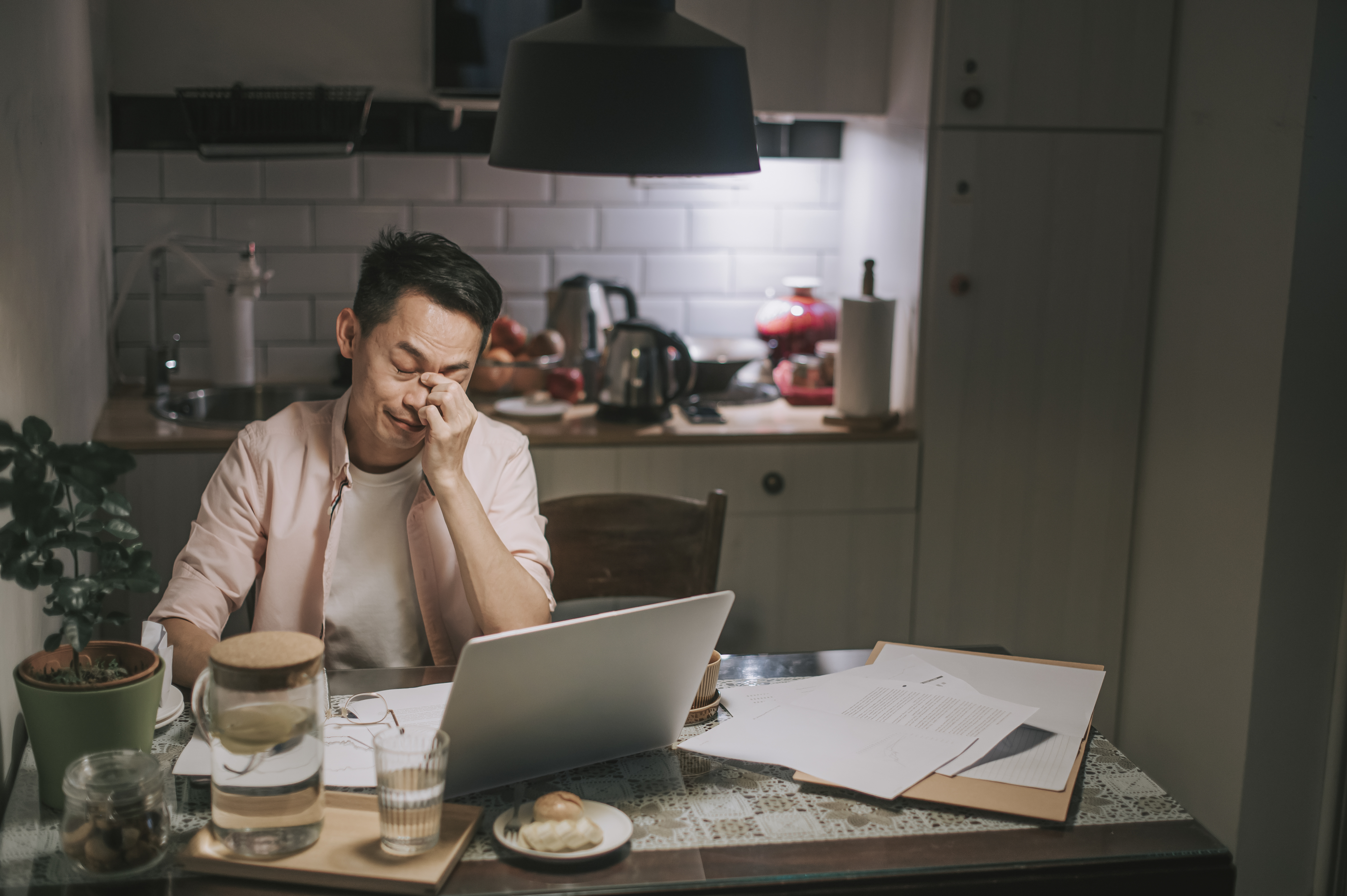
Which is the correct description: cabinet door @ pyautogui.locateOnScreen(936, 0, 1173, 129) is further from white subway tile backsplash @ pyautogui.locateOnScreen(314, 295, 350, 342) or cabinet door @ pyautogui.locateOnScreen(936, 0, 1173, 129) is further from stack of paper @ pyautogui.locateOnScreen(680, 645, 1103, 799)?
white subway tile backsplash @ pyautogui.locateOnScreen(314, 295, 350, 342)

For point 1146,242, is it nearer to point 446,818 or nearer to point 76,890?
point 446,818

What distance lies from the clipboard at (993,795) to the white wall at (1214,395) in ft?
4.31

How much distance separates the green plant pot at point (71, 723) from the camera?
3.74 feet

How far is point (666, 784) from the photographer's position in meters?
1.25

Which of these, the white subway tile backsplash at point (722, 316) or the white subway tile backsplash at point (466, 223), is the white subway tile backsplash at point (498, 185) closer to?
the white subway tile backsplash at point (466, 223)

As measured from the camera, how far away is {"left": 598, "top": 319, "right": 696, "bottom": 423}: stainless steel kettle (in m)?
2.65

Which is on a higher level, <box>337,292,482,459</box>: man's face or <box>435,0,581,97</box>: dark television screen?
<box>435,0,581,97</box>: dark television screen

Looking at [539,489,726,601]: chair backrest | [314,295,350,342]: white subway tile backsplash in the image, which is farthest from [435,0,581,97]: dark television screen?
[539,489,726,601]: chair backrest

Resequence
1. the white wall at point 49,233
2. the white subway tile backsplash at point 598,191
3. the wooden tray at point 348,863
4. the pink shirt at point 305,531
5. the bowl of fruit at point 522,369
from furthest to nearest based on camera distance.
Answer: the white subway tile backsplash at point 598,191
the bowl of fruit at point 522,369
the pink shirt at point 305,531
the white wall at point 49,233
the wooden tray at point 348,863

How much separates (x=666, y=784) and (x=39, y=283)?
4.01 feet

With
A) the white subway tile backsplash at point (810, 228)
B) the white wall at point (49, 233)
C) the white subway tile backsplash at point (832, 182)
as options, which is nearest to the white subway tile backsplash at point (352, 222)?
the white wall at point (49, 233)

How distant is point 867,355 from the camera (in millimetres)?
2697

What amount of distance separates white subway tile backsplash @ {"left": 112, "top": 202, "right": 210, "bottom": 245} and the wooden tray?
2.18 m

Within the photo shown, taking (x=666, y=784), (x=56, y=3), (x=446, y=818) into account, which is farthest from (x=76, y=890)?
(x=56, y=3)
